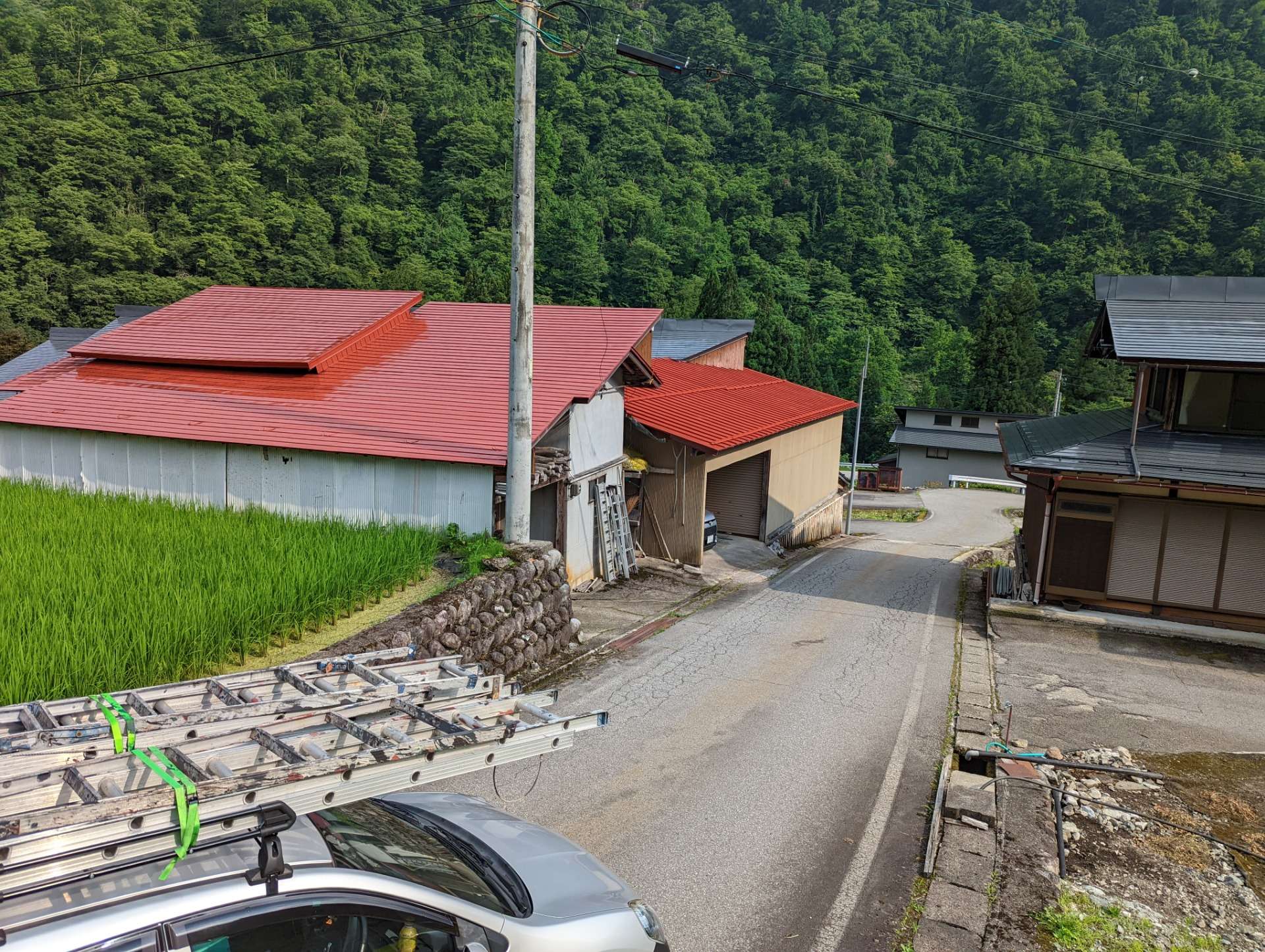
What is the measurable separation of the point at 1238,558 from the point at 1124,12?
3631 inches

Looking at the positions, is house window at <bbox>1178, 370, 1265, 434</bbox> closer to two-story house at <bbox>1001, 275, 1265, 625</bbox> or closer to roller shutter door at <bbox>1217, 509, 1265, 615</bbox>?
two-story house at <bbox>1001, 275, 1265, 625</bbox>

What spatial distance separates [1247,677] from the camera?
1220 centimetres

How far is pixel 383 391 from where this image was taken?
14.9 metres

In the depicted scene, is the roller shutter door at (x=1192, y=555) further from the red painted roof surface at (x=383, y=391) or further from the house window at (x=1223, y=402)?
the red painted roof surface at (x=383, y=391)

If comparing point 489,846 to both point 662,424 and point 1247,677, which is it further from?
point 662,424

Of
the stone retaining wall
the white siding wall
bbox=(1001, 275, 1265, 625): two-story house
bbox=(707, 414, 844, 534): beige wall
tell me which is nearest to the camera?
the stone retaining wall

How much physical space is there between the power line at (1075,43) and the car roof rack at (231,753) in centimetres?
7061

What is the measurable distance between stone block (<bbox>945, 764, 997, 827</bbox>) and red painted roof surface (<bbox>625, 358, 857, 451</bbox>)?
397 inches

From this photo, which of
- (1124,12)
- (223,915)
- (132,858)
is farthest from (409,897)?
(1124,12)

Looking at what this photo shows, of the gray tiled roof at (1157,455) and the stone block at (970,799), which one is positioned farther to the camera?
the gray tiled roof at (1157,455)

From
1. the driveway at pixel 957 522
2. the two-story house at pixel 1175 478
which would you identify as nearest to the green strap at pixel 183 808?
the two-story house at pixel 1175 478

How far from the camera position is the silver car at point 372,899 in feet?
9.33

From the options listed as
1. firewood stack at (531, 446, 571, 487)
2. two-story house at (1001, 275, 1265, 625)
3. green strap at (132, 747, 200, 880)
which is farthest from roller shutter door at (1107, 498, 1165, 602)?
green strap at (132, 747, 200, 880)

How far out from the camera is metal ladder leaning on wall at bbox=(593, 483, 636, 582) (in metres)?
16.2
